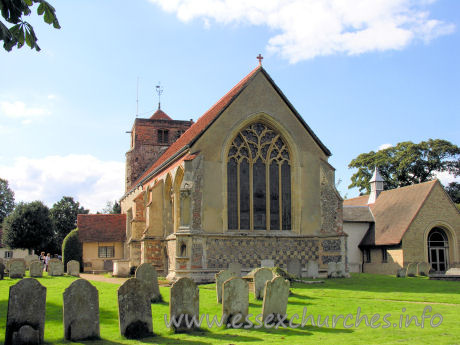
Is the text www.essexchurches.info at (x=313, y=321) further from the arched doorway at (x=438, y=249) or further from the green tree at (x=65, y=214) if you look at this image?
the green tree at (x=65, y=214)

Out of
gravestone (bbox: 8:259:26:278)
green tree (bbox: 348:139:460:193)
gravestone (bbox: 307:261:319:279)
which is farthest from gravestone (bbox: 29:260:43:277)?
green tree (bbox: 348:139:460:193)

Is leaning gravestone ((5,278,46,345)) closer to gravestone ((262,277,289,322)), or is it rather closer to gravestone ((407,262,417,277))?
gravestone ((262,277,289,322))

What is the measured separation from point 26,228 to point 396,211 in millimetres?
39048

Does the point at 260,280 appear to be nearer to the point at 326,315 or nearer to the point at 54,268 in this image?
the point at 326,315

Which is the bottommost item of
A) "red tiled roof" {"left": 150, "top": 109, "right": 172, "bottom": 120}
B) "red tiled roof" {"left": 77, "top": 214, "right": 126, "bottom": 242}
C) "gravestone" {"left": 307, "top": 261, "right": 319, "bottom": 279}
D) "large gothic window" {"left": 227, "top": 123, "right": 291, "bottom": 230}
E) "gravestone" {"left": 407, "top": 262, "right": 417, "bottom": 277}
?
"gravestone" {"left": 407, "top": 262, "right": 417, "bottom": 277}

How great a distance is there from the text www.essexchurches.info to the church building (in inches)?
452

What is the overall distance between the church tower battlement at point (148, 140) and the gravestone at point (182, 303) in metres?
35.4

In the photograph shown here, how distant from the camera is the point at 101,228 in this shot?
4072 centimetres

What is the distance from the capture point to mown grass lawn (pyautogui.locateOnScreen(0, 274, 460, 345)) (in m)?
9.69

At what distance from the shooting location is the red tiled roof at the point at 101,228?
39656mm

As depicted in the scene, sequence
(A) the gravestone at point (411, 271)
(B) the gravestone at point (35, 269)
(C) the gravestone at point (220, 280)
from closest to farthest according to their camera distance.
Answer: (C) the gravestone at point (220, 280), (B) the gravestone at point (35, 269), (A) the gravestone at point (411, 271)

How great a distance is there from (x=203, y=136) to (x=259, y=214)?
4.83m

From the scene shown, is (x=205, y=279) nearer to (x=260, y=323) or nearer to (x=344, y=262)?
(x=344, y=262)

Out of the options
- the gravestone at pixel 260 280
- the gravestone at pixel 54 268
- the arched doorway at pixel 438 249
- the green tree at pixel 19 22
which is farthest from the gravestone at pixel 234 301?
the arched doorway at pixel 438 249
